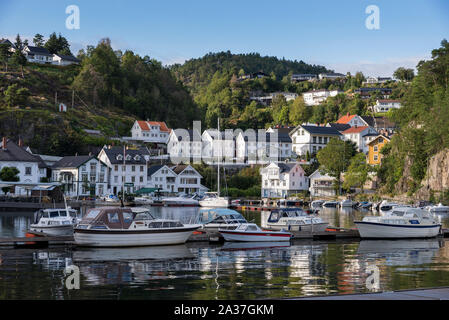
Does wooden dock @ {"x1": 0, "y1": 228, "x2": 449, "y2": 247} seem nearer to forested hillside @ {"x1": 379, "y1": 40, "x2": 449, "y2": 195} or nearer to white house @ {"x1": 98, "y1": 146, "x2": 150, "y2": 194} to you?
forested hillside @ {"x1": 379, "y1": 40, "x2": 449, "y2": 195}

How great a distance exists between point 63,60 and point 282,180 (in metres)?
91.5

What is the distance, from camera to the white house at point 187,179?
393ft

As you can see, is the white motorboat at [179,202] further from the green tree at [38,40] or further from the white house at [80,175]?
the green tree at [38,40]

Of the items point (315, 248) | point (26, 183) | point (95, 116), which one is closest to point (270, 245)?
point (315, 248)

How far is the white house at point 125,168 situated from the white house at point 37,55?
79.5m

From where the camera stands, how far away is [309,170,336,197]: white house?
399 ft

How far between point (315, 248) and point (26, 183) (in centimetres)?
5864

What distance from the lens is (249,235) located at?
4025 centimetres

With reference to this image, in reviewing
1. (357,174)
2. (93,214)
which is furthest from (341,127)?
(93,214)

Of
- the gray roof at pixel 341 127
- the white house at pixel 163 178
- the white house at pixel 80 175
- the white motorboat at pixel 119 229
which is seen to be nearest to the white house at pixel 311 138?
the gray roof at pixel 341 127

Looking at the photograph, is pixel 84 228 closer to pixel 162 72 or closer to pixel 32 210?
pixel 32 210

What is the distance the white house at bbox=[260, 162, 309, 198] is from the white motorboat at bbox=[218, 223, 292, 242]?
82189 mm

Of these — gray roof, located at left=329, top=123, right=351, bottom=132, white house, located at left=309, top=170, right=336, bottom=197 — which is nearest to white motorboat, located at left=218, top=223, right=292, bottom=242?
white house, located at left=309, top=170, right=336, bottom=197

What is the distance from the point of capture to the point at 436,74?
11506cm
